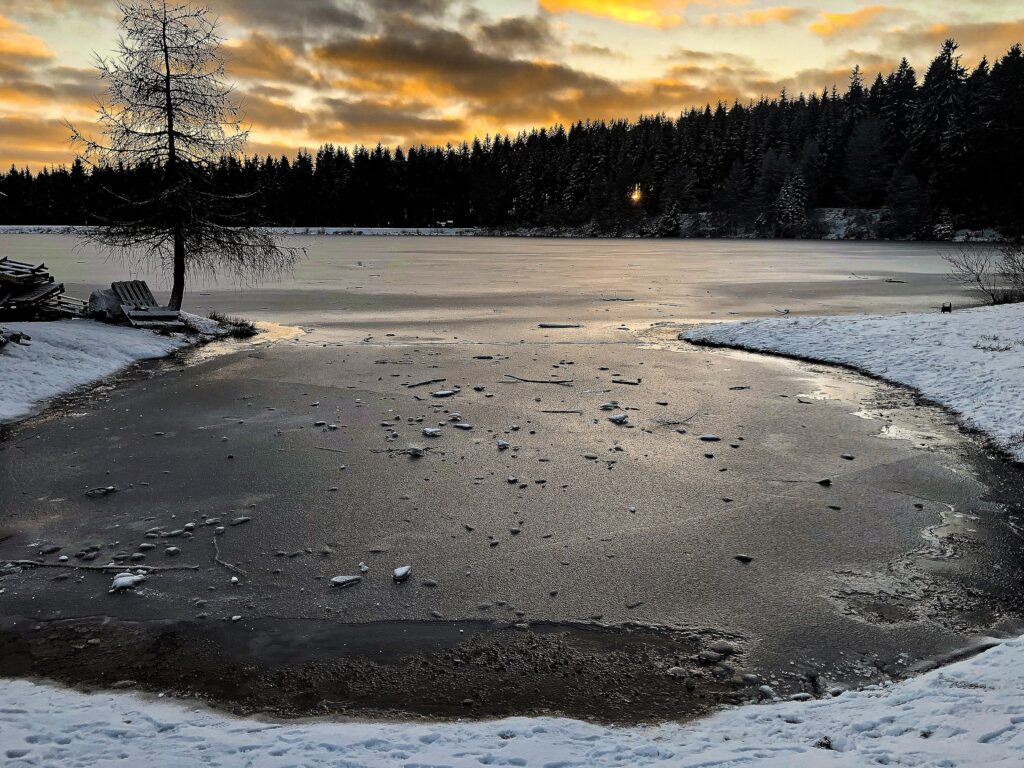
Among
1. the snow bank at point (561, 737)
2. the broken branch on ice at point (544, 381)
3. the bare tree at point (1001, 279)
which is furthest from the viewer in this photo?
the bare tree at point (1001, 279)

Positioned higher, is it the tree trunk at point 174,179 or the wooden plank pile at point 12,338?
the tree trunk at point 174,179

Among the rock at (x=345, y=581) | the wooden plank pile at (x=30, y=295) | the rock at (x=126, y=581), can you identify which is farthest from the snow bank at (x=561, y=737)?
the wooden plank pile at (x=30, y=295)

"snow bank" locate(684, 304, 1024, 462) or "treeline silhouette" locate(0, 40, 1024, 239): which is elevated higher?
"treeline silhouette" locate(0, 40, 1024, 239)

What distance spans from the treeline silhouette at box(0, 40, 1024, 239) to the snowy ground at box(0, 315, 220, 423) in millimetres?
70056

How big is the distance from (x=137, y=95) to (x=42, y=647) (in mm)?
18792

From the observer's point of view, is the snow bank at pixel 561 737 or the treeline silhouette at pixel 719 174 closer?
the snow bank at pixel 561 737

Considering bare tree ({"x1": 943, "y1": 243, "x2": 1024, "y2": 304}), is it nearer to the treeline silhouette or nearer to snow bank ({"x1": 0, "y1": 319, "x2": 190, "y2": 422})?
snow bank ({"x1": 0, "y1": 319, "x2": 190, "y2": 422})

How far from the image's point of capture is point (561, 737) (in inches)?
156

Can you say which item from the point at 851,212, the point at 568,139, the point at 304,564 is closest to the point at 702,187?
the point at 851,212

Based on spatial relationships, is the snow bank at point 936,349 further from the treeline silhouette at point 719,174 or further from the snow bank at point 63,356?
the treeline silhouette at point 719,174

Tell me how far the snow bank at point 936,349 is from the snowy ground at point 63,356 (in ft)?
42.9

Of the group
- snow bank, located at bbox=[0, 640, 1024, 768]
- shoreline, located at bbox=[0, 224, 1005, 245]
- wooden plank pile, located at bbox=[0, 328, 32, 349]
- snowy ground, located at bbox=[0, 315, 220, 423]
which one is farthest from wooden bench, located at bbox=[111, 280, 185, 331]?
shoreline, located at bbox=[0, 224, 1005, 245]

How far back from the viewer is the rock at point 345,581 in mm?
5938

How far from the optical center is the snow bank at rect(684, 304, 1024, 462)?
1116cm
